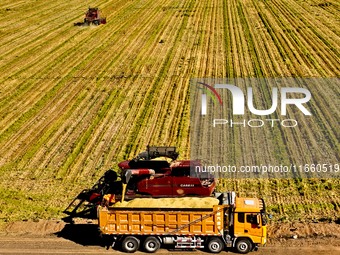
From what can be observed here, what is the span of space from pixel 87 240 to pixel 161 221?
3437 millimetres

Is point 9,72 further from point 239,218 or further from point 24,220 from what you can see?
point 239,218

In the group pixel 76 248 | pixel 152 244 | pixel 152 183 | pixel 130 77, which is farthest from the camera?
pixel 130 77

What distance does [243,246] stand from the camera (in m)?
18.2

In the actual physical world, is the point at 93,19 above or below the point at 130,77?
above

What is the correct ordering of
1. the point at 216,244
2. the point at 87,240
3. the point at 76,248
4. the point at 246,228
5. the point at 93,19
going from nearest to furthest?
the point at 246,228 → the point at 216,244 → the point at 76,248 → the point at 87,240 → the point at 93,19

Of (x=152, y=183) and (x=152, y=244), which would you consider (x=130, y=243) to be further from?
(x=152, y=183)

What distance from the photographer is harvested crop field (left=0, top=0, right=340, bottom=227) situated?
23.6m

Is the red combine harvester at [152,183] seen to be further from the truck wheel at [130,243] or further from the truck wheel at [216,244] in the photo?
the truck wheel at [216,244]

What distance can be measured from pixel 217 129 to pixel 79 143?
26.6ft

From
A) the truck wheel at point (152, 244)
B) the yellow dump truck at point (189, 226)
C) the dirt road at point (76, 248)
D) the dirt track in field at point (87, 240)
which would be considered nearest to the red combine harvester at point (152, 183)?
the dirt track in field at point (87, 240)

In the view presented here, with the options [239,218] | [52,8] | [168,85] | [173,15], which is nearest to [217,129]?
[168,85]

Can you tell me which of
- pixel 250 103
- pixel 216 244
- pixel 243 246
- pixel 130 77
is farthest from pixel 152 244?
pixel 130 77

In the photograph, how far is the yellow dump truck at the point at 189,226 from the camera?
59.3 feet

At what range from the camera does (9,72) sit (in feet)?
131
